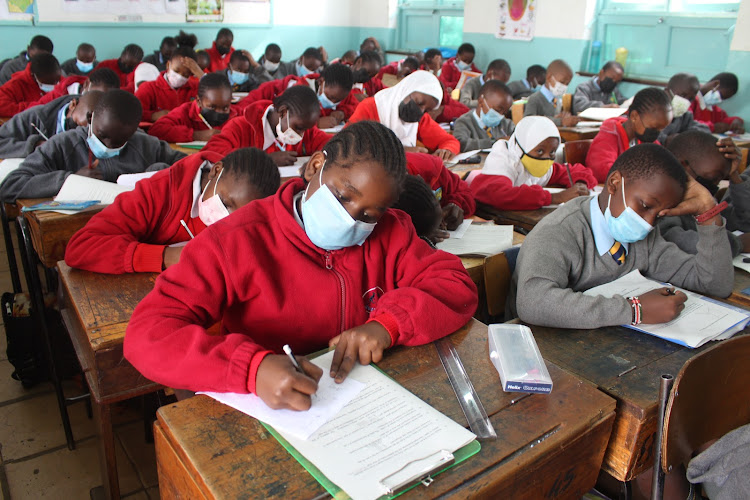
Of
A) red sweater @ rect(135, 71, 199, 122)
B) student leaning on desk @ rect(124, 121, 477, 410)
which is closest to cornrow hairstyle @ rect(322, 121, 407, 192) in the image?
student leaning on desk @ rect(124, 121, 477, 410)

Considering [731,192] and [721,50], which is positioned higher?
[721,50]

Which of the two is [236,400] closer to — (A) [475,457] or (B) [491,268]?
(A) [475,457]

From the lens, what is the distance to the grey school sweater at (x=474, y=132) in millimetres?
4367

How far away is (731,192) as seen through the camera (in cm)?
256

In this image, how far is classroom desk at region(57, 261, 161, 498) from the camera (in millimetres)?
1404

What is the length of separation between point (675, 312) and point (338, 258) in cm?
87

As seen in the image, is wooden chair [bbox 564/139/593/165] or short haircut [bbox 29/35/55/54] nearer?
wooden chair [bbox 564/139/593/165]

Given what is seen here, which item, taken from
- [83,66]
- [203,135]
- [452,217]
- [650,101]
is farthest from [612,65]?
[83,66]

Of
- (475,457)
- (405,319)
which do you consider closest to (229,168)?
(405,319)

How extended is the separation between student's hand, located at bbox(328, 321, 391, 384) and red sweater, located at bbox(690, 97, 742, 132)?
221 inches

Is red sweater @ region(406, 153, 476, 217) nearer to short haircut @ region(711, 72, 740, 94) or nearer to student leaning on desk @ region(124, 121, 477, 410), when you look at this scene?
student leaning on desk @ region(124, 121, 477, 410)

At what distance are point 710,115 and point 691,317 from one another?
5154 mm

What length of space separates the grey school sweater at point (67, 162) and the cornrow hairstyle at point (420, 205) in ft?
4.52

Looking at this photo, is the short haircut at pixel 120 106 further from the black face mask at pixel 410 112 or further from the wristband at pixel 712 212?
the wristband at pixel 712 212
